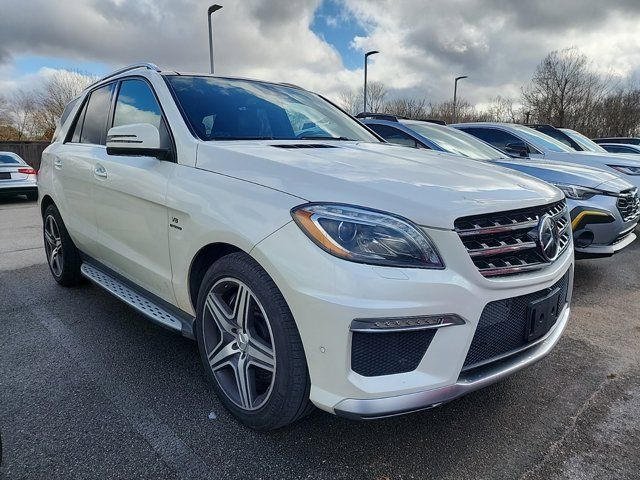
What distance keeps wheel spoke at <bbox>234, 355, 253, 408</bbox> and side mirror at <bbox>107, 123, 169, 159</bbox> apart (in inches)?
47.3

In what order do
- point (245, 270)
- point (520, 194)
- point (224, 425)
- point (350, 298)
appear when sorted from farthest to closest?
point (224, 425), point (520, 194), point (245, 270), point (350, 298)

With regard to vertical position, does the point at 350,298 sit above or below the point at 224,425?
above

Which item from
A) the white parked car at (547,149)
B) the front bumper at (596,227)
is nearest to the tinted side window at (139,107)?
the front bumper at (596,227)

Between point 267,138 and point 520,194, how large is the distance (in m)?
1.45

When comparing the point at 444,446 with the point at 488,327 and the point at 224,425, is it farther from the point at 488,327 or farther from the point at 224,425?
the point at 224,425

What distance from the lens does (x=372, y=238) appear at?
1.67 m

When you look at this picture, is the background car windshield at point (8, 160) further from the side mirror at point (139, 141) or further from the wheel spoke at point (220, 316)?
the wheel spoke at point (220, 316)

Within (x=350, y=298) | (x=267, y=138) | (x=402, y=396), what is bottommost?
(x=402, y=396)

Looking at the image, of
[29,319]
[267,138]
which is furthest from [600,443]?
[29,319]

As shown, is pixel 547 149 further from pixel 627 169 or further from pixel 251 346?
pixel 251 346

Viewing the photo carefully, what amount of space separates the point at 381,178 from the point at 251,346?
96 centimetres

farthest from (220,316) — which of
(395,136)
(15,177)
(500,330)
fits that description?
(15,177)

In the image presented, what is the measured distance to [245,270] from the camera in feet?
6.22

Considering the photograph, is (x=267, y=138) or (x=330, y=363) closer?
(x=330, y=363)
